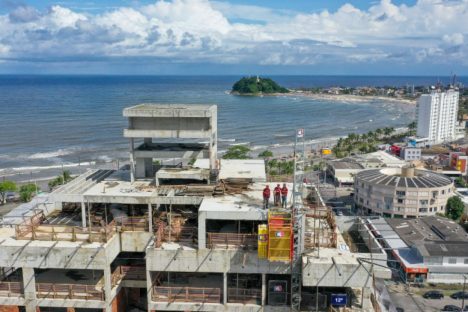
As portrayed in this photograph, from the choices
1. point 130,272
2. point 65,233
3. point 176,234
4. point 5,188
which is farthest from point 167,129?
point 5,188

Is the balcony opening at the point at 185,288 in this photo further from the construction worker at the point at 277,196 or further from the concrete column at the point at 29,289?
the concrete column at the point at 29,289

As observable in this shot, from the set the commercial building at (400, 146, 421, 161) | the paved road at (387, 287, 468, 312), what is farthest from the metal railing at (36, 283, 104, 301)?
the commercial building at (400, 146, 421, 161)

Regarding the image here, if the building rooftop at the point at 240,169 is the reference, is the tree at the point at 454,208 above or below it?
A: below

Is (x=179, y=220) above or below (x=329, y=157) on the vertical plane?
above

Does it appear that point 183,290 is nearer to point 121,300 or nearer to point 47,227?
point 121,300

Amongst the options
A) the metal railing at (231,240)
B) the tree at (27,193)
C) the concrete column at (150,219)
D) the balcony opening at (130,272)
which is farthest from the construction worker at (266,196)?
the tree at (27,193)

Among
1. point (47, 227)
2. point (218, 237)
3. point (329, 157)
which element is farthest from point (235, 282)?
point (329, 157)

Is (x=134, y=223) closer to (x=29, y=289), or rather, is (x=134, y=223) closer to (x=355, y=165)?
(x=29, y=289)
